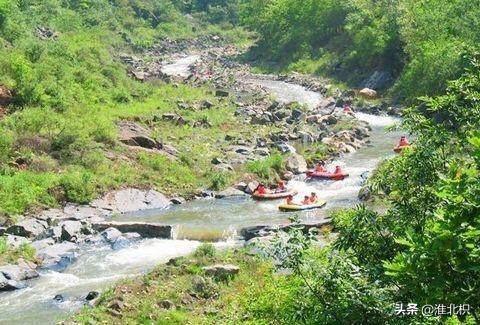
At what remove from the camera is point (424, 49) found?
133 ft

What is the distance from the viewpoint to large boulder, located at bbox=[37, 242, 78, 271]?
733 inches

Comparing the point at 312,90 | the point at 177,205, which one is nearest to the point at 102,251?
the point at 177,205

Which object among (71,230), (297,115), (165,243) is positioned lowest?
(297,115)

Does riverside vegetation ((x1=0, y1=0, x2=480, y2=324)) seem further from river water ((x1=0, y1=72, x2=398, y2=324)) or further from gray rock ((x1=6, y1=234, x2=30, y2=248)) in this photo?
gray rock ((x1=6, y1=234, x2=30, y2=248))

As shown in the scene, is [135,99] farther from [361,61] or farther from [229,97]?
[361,61]

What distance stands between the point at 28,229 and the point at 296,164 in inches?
525

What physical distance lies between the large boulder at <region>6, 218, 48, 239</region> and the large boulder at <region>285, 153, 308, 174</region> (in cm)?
1210

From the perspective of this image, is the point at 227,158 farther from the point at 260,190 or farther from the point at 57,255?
the point at 57,255

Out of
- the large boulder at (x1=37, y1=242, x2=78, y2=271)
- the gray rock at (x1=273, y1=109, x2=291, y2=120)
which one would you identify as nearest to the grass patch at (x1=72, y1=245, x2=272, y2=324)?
the large boulder at (x1=37, y1=242, x2=78, y2=271)

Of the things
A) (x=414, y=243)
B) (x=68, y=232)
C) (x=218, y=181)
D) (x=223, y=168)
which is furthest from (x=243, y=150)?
(x=414, y=243)

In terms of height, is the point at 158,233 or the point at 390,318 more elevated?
the point at 390,318

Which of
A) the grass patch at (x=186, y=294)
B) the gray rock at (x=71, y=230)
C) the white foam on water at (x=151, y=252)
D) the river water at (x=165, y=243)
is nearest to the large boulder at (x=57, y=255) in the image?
the river water at (x=165, y=243)

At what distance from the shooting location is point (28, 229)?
68.9ft

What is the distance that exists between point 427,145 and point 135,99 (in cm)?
3294
